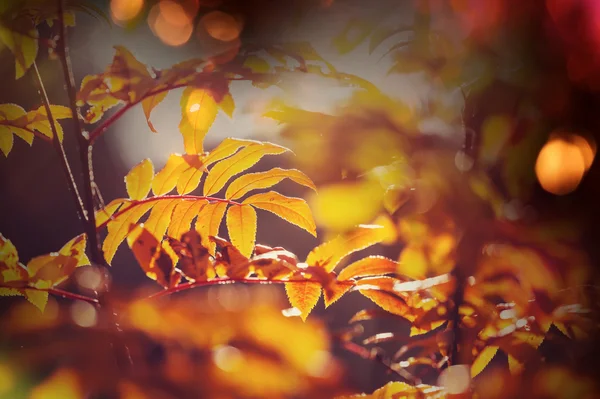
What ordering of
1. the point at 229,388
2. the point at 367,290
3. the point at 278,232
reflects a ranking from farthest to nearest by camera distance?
the point at 278,232, the point at 367,290, the point at 229,388

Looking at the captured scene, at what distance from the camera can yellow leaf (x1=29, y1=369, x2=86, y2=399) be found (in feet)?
1.18

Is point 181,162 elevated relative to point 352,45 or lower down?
lower down

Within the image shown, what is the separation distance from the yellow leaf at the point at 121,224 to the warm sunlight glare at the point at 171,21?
28 cm

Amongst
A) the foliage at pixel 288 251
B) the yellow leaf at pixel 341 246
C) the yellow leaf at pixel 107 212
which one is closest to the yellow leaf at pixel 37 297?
the foliage at pixel 288 251

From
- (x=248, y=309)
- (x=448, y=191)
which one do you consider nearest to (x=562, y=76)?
(x=448, y=191)

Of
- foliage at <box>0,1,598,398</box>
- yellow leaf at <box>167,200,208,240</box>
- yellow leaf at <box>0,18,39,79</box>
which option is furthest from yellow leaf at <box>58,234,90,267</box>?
yellow leaf at <box>0,18,39,79</box>

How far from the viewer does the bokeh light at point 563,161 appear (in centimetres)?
52

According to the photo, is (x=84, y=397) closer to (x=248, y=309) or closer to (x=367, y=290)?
(x=248, y=309)

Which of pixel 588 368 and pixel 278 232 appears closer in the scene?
pixel 588 368

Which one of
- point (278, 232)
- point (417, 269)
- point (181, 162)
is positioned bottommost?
point (278, 232)

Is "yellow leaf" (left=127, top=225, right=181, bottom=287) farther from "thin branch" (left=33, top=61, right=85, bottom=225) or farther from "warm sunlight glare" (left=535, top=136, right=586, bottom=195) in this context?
"warm sunlight glare" (left=535, top=136, right=586, bottom=195)

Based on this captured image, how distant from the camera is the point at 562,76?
0.54 metres

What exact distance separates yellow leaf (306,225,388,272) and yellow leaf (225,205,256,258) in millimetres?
98

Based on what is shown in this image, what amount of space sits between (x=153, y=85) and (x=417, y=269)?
0.43 meters
